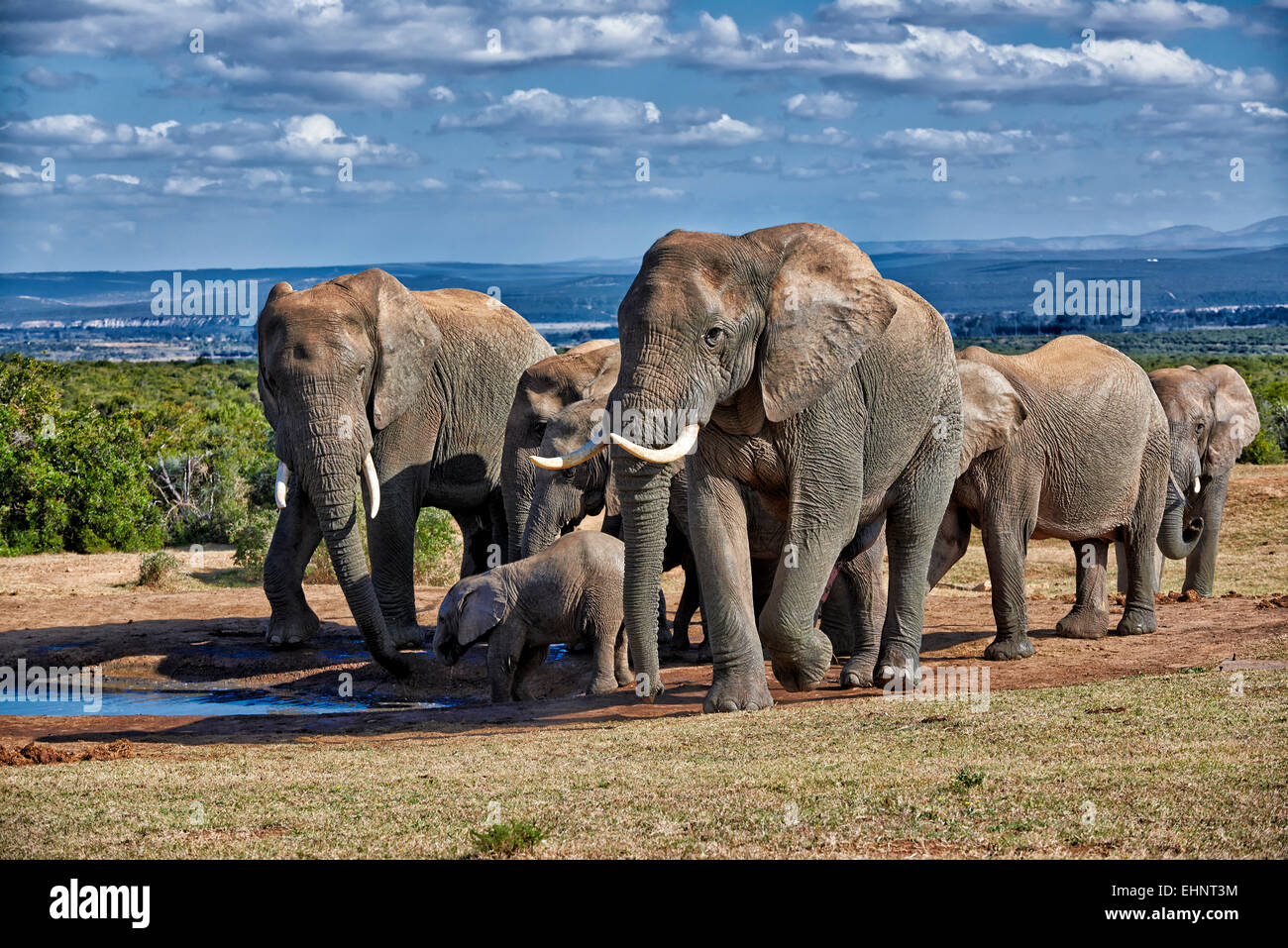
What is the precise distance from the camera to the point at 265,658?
1462 centimetres

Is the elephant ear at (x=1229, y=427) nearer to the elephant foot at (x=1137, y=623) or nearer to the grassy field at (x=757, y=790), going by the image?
the elephant foot at (x=1137, y=623)

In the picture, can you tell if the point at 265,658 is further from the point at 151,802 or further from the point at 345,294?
the point at 151,802

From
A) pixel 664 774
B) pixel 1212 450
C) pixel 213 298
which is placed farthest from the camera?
pixel 1212 450

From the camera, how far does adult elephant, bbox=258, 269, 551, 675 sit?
13.1 metres

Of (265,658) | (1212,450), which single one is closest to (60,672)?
(265,658)

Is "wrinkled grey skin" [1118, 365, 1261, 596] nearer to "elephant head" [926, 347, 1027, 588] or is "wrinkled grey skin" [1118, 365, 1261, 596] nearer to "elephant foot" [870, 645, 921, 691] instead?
"elephant head" [926, 347, 1027, 588]

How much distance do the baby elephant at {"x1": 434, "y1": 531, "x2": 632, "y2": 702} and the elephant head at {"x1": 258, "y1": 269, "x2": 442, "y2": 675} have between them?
1.03 m

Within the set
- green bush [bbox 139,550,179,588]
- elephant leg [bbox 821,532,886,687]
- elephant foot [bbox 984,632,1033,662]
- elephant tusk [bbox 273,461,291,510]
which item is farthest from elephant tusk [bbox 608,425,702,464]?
green bush [bbox 139,550,179,588]

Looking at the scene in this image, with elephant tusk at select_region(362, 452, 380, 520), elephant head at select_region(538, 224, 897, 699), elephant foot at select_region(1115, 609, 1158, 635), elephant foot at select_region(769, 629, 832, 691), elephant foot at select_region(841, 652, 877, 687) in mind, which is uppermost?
elephant head at select_region(538, 224, 897, 699)

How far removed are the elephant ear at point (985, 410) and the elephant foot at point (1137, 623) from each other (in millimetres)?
2711

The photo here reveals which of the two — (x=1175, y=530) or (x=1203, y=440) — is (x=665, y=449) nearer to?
(x=1175, y=530)

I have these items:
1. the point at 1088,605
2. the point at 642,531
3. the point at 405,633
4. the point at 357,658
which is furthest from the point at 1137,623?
the point at 357,658

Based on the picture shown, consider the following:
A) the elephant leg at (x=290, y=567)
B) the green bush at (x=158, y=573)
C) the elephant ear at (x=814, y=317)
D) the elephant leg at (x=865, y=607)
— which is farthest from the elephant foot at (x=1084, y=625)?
the green bush at (x=158, y=573)

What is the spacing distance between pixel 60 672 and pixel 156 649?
90 cm
